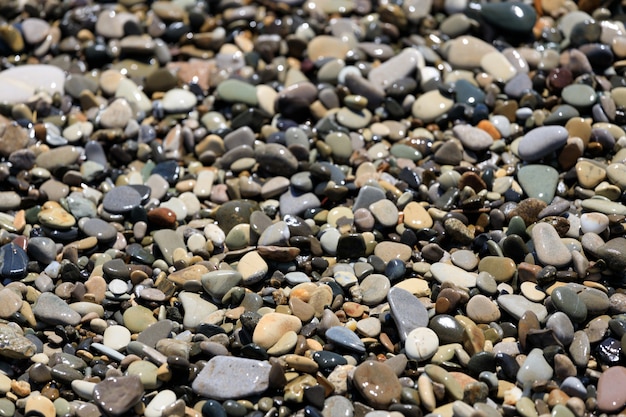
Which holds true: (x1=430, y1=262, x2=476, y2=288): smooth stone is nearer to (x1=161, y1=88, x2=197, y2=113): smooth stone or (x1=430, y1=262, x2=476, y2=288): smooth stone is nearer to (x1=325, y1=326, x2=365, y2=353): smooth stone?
(x1=325, y1=326, x2=365, y2=353): smooth stone

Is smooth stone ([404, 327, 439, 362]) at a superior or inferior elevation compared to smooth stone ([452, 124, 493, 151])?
inferior

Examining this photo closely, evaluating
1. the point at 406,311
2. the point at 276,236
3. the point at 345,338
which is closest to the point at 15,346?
the point at 276,236

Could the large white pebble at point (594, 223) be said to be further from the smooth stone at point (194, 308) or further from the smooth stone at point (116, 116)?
the smooth stone at point (116, 116)

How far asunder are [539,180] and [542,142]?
0.62 ft

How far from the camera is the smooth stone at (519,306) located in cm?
250

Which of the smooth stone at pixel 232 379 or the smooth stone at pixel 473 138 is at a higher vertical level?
the smooth stone at pixel 473 138

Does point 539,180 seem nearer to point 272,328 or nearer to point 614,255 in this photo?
point 614,255

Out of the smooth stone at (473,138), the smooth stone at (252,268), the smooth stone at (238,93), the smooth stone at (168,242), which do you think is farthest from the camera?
the smooth stone at (238,93)

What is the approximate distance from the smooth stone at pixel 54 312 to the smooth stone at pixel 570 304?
1.61 meters

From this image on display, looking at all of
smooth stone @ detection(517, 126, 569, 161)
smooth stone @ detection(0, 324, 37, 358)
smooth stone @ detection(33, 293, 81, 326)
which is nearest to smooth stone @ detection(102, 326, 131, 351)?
smooth stone @ detection(33, 293, 81, 326)

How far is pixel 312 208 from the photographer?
9.89ft

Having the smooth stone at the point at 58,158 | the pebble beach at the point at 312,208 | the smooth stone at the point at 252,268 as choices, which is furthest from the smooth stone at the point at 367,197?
the smooth stone at the point at 58,158

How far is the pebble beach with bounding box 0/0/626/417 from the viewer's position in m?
2.37

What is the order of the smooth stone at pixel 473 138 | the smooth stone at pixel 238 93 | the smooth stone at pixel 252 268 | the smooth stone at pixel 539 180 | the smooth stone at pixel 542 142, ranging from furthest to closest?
the smooth stone at pixel 238 93 → the smooth stone at pixel 473 138 → the smooth stone at pixel 542 142 → the smooth stone at pixel 539 180 → the smooth stone at pixel 252 268
